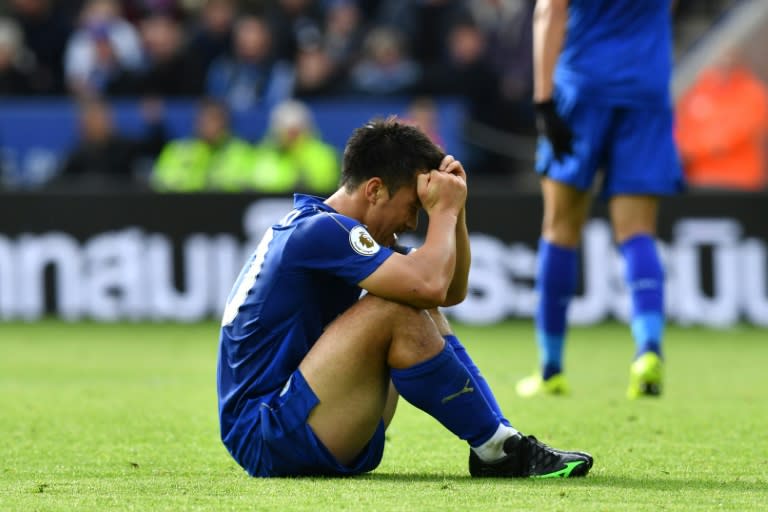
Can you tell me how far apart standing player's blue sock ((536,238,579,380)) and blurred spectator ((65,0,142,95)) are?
8.78 meters

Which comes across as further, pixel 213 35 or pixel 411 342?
pixel 213 35

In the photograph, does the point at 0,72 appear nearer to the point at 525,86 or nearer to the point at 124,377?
the point at 525,86

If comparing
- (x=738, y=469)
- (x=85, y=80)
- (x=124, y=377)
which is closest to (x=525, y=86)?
(x=85, y=80)

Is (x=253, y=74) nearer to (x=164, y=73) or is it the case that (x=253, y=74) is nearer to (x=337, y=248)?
(x=164, y=73)

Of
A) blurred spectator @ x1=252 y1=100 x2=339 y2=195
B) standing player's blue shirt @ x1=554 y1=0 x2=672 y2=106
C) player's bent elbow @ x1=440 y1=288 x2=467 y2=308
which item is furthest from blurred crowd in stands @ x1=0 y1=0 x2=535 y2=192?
player's bent elbow @ x1=440 y1=288 x2=467 y2=308

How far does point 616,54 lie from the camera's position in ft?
22.9

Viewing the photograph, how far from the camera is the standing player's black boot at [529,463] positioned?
4594 mm

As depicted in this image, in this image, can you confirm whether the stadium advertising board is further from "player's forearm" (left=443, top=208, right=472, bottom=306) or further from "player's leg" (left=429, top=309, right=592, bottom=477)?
"player's leg" (left=429, top=309, right=592, bottom=477)

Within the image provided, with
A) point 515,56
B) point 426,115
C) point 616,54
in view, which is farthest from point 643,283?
point 515,56

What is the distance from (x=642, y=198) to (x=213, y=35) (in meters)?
9.35

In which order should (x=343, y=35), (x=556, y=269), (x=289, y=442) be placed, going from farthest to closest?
(x=343, y=35) < (x=556, y=269) < (x=289, y=442)

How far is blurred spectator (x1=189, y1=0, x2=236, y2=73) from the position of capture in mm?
15445

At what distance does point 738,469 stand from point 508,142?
10146 mm

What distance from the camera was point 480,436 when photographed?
14.9 ft
